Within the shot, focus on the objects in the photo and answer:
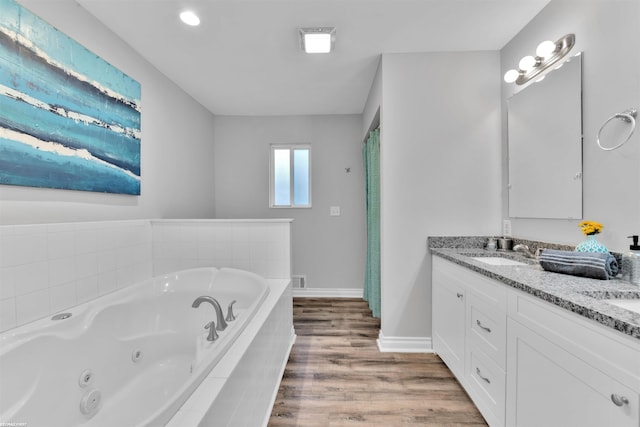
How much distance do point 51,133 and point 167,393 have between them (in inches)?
59.8

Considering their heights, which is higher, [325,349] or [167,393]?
[167,393]

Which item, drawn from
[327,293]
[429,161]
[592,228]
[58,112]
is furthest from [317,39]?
[327,293]

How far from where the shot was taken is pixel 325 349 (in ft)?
6.75

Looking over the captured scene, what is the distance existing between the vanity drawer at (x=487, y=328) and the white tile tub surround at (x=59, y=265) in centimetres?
227

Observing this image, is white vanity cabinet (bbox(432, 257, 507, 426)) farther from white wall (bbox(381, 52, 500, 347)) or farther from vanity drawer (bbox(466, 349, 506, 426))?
white wall (bbox(381, 52, 500, 347))

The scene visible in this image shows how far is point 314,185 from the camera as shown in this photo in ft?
10.9

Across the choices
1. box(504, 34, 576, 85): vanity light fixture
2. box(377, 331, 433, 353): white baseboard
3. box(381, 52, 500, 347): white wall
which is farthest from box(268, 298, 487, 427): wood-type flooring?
box(504, 34, 576, 85): vanity light fixture

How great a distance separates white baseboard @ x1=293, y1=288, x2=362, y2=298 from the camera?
3289mm

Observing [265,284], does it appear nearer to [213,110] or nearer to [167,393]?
[167,393]

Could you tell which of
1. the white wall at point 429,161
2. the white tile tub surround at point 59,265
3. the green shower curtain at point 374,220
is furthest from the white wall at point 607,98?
the white tile tub surround at point 59,265

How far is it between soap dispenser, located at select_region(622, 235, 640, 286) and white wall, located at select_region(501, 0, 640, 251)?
0.39 feet

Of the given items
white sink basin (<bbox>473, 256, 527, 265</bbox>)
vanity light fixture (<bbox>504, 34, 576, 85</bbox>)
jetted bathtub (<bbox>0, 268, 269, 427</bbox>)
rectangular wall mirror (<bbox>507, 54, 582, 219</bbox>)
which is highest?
vanity light fixture (<bbox>504, 34, 576, 85</bbox>)

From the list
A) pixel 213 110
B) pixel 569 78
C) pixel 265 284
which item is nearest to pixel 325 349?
pixel 265 284

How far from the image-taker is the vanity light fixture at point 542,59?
1443 mm
